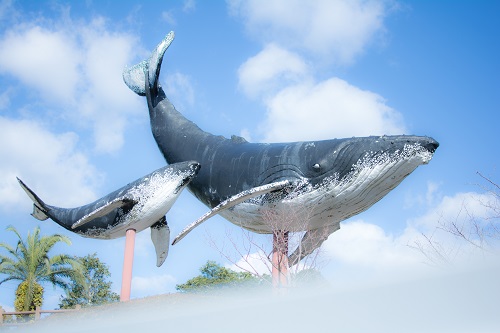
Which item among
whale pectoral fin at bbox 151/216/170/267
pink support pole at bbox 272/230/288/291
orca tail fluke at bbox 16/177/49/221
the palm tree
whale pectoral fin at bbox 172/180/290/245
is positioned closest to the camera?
whale pectoral fin at bbox 172/180/290/245

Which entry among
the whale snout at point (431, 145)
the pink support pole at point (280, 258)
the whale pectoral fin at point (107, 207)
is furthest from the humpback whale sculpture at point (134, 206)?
the whale snout at point (431, 145)

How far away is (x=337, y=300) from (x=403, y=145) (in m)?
7.52

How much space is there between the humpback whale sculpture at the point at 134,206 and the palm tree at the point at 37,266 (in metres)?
9.35

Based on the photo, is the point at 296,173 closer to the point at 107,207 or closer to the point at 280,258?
the point at 280,258

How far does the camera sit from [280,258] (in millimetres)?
11062

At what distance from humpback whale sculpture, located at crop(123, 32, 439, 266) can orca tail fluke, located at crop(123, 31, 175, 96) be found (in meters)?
0.13

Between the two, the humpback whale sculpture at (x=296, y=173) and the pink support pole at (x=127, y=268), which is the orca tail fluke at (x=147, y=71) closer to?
the humpback whale sculpture at (x=296, y=173)

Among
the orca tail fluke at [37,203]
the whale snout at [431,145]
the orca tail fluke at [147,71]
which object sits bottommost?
the whale snout at [431,145]

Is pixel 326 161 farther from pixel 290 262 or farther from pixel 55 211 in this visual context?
pixel 55 211

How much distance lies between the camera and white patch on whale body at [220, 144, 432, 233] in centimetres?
910

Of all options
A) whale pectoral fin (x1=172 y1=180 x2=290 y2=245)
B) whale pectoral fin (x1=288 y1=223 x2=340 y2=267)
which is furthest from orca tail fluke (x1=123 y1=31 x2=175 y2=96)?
whale pectoral fin (x1=288 y1=223 x2=340 y2=267)

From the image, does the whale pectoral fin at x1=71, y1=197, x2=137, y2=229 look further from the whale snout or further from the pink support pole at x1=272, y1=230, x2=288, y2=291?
the whale snout

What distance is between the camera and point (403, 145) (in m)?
9.04

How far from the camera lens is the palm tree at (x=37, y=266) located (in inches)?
809
